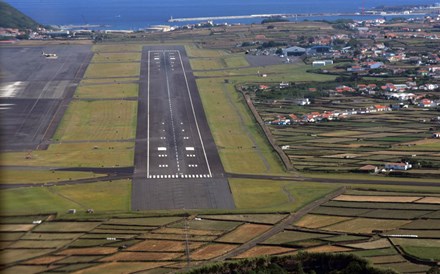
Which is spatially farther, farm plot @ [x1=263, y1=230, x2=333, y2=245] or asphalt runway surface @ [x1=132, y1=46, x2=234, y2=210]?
asphalt runway surface @ [x1=132, y1=46, x2=234, y2=210]

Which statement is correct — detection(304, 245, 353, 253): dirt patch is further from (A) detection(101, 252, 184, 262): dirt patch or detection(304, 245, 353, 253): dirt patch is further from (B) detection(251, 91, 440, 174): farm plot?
(B) detection(251, 91, 440, 174): farm plot

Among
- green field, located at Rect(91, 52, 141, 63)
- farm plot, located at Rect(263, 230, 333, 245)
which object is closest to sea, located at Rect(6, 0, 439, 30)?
green field, located at Rect(91, 52, 141, 63)

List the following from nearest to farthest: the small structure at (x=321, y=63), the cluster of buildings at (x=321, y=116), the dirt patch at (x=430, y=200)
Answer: the dirt patch at (x=430, y=200), the cluster of buildings at (x=321, y=116), the small structure at (x=321, y=63)

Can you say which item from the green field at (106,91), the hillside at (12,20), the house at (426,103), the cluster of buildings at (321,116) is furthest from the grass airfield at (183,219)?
the hillside at (12,20)

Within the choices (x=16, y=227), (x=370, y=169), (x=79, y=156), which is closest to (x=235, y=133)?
(x=79, y=156)

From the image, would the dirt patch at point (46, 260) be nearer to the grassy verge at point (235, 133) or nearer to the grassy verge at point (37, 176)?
the grassy verge at point (37, 176)

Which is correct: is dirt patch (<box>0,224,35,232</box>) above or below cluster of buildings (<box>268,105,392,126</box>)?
above

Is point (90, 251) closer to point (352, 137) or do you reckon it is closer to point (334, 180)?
point (334, 180)
